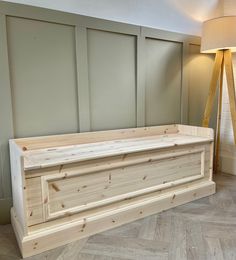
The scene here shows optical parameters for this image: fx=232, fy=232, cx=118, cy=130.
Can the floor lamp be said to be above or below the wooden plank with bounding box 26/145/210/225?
above

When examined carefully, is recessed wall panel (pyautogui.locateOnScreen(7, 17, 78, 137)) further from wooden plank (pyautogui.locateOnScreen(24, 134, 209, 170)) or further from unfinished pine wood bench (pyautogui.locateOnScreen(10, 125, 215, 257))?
wooden plank (pyautogui.locateOnScreen(24, 134, 209, 170))

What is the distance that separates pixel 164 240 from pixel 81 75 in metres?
1.47

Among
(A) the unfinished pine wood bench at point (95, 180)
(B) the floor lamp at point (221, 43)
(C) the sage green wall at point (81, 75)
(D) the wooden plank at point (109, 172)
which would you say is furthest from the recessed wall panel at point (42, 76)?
(B) the floor lamp at point (221, 43)

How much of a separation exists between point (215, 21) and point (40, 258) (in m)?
2.51

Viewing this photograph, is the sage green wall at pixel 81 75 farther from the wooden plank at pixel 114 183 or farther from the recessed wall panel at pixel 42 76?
the wooden plank at pixel 114 183

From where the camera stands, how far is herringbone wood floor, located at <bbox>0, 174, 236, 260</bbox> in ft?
4.77

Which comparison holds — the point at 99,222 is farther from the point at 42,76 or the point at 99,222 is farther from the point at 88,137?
the point at 42,76

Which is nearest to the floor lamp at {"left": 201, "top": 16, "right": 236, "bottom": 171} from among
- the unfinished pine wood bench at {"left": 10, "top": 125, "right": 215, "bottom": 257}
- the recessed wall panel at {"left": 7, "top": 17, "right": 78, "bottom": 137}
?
the unfinished pine wood bench at {"left": 10, "top": 125, "right": 215, "bottom": 257}

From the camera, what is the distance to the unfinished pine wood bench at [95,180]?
58.3 inches

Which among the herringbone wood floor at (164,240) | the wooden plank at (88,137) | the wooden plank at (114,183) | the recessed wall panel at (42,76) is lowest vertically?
the herringbone wood floor at (164,240)

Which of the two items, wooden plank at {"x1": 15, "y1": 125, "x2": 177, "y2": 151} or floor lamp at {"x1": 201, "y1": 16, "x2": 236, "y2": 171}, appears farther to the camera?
floor lamp at {"x1": 201, "y1": 16, "x2": 236, "y2": 171}

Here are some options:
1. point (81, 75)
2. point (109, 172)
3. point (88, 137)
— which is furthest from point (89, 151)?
point (81, 75)

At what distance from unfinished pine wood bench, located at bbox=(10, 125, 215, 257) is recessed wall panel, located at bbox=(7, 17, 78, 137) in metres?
0.14

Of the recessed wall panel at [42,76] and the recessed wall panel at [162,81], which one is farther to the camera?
the recessed wall panel at [162,81]
